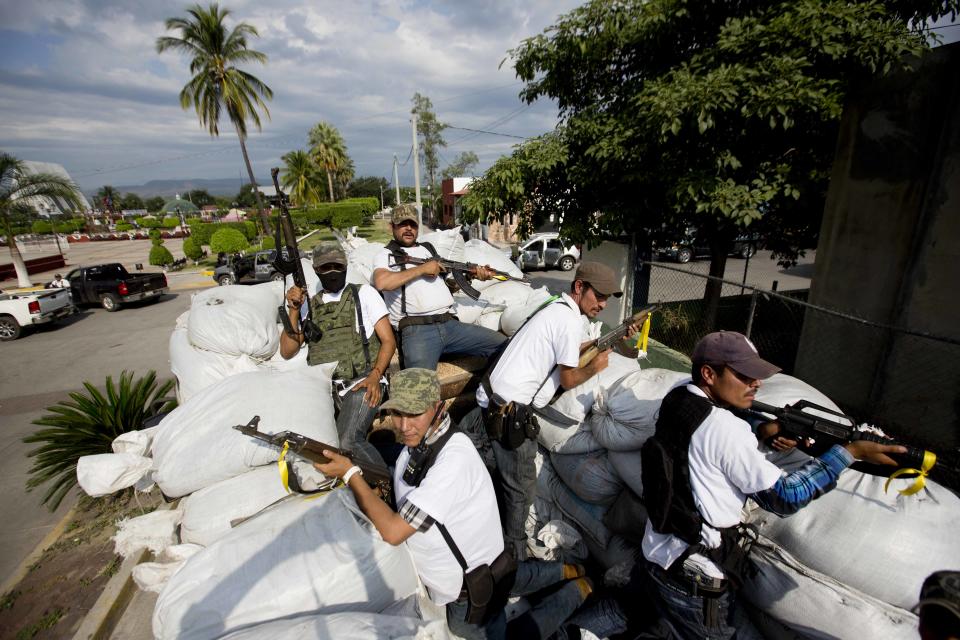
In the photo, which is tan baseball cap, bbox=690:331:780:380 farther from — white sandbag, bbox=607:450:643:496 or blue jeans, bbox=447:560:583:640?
blue jeans, bbox=447:560:583:640

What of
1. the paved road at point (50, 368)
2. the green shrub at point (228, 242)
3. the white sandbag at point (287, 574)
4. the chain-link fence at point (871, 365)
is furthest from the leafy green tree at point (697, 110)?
the green shrub at point (228, 242)

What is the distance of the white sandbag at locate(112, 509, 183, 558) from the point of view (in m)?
2.39

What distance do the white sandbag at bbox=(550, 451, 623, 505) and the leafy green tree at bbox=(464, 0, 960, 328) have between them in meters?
2.81

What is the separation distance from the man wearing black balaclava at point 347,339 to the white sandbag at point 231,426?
20 centimetres

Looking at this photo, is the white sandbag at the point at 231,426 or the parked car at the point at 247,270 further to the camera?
the parked car at the point at 247,270

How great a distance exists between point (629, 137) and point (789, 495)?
4.18m

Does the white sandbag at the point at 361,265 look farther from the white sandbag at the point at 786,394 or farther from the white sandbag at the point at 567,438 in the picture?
the white sandbag at the point at 786,394

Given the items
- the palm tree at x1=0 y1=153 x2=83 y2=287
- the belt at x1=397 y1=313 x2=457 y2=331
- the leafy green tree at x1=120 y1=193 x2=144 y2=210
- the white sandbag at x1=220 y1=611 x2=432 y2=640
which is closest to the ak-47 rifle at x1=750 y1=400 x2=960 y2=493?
the white sandbag at x1=220 y1=611 x2=432 y2=640

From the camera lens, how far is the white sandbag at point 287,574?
Answer: 1.64m

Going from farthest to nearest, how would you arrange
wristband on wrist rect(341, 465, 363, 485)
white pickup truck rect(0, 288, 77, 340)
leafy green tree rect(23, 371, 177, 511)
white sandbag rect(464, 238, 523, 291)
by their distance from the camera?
white pickup truck rect(0, 288, 77, 340) → white sandbag rect(464, 238, 523, 291) → leafy green tree rect(23, 371, 177, 511) → wristband on wrist rect(341, 465, 363, 485)

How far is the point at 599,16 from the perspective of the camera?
5051 mm

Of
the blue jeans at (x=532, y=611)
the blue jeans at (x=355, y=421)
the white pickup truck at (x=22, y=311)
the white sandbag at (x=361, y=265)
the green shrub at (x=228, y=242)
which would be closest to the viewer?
the blue jeans at (x=532, y=611)

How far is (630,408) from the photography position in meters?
2.36

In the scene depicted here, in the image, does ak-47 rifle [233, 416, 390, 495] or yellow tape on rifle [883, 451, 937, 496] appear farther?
ak-47 rifle [233, 416, 390, 495]
